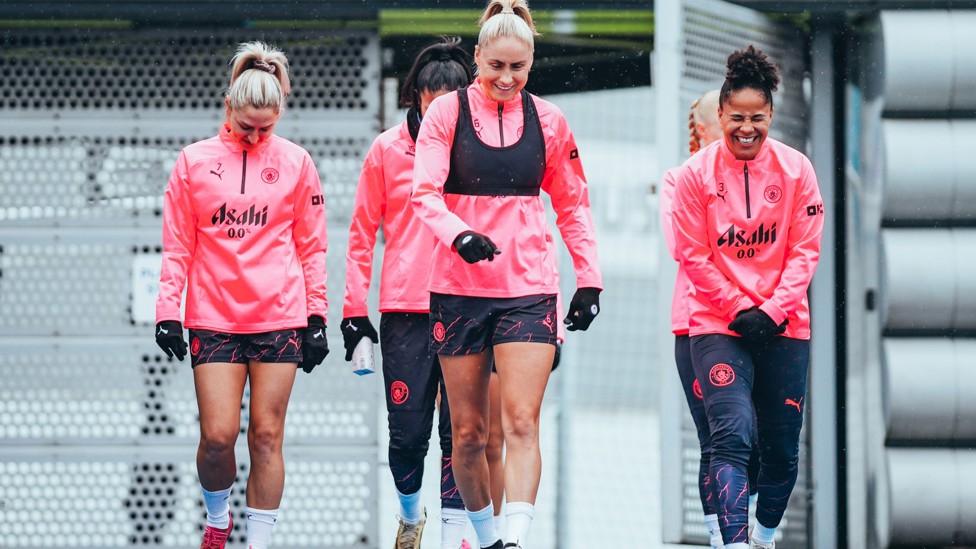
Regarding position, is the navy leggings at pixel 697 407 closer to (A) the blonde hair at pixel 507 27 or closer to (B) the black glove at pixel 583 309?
(B) the black glove at pixel 583 309

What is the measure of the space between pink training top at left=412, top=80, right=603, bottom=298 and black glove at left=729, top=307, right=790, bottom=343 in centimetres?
55

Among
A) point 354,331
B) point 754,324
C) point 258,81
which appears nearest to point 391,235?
point 354,331

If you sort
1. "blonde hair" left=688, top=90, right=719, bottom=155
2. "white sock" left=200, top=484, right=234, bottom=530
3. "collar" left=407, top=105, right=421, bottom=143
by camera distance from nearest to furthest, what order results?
"white sock" left=200, top=484, right=234, bottom=530
"collar" left=407, top=105, right=421, bottom=143
"blonde hair" left=688, top=90, right=719, bottom=155

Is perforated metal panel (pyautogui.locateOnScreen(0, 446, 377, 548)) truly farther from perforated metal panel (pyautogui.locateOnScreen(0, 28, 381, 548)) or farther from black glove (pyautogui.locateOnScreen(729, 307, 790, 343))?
black glove (pyautogui.locateOnScreen(729, 307, 790, 343))

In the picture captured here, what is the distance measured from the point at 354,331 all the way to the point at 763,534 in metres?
1.91

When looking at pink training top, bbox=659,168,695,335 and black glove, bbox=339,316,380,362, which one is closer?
pink training top, bbox=659,168,695,335

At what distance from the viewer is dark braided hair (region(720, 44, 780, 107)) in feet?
18.1

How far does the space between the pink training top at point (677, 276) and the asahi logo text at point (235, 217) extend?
1688 millimetres

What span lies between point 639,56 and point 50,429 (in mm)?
3843

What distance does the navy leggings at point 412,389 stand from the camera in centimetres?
629

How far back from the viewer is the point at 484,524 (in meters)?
5.47

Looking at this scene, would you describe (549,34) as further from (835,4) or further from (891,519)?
(891,519)

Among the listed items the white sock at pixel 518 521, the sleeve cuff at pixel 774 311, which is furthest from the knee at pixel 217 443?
the sleeve cuff at pixel 774 311

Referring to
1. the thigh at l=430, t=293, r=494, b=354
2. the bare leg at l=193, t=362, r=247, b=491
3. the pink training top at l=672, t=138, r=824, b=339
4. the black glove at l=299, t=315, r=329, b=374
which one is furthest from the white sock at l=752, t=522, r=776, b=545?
the bare leg at l=193, t=362, r=247, b=491
